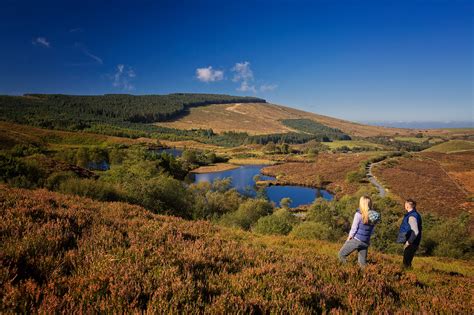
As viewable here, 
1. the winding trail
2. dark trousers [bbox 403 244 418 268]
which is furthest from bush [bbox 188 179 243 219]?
the winding trail

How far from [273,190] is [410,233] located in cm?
8510

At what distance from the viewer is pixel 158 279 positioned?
388 centimetres

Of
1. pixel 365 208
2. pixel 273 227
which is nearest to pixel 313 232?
pixel 273 227

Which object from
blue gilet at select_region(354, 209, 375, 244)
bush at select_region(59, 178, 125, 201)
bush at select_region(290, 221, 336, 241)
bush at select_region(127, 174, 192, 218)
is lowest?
bush at select_region(290, 221, 336, 241)

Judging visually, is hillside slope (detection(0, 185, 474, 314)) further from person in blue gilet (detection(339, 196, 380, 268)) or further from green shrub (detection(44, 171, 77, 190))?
green shrub (detection(44, 171, 77, 190))

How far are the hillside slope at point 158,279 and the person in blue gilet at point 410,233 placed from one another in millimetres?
2544

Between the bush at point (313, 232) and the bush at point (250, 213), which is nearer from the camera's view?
the bush at point (313, 232)

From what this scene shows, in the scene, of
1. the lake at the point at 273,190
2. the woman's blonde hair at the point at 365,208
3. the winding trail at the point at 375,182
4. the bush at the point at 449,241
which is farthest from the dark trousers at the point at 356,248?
the lake at the point at 273,190

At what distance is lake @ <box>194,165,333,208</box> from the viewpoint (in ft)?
266

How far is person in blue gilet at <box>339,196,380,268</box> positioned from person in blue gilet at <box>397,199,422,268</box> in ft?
8.74

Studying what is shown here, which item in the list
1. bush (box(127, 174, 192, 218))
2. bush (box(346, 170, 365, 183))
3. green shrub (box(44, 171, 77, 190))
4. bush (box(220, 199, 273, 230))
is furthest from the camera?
bush (box(346, 170, 365, 183))

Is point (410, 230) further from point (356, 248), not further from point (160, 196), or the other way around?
point (160, 196)

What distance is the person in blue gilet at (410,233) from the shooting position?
9312mm

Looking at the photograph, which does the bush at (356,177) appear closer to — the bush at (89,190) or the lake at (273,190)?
the lake at (273,190)
